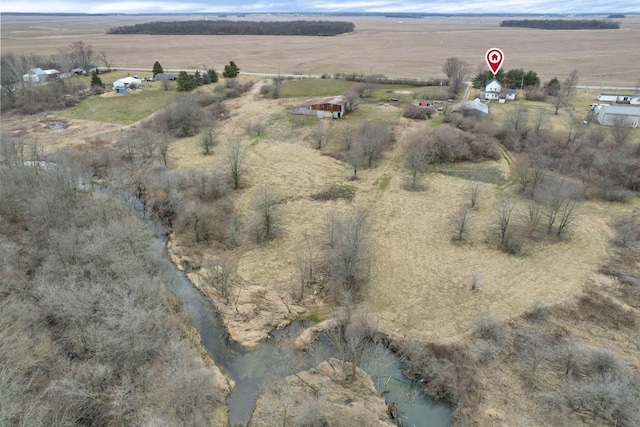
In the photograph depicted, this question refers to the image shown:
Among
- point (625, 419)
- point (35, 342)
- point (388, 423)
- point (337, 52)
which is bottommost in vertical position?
point (388, 423)

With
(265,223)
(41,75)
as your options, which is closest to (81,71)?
(41,75)

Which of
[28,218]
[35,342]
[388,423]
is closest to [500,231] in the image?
[388,423]

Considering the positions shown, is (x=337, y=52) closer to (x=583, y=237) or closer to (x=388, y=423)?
(x=583, y=237)

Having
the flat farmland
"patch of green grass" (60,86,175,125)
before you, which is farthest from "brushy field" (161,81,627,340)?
the flat farmland

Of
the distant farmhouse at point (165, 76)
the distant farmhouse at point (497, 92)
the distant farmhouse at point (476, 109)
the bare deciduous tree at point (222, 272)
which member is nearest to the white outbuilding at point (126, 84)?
the distant farmhouse at point (165, 76)

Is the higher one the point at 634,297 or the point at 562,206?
the point at 562,206

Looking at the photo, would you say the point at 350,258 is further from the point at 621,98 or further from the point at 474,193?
the point at 621,98

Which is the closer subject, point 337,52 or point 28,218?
point 28,218
